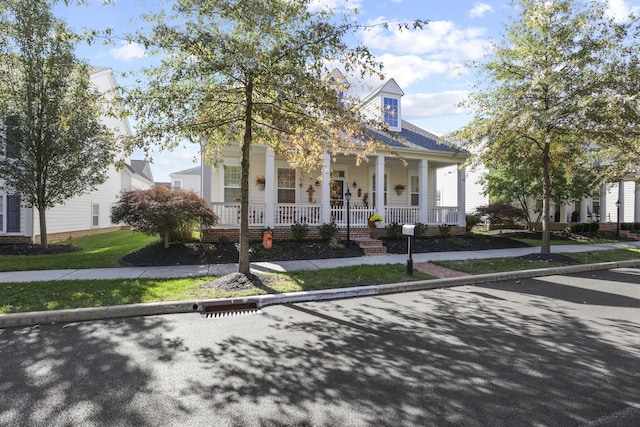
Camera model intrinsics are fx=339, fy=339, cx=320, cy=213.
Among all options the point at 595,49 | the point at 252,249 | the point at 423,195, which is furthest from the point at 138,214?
the point at 595,49

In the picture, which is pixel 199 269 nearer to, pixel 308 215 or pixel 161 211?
pixel 161 211

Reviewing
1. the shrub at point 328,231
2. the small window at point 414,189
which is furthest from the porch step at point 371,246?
the small window at point 414,189

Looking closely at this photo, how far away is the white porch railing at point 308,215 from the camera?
11.8 m

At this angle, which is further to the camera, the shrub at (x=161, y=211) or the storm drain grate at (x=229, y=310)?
the shrub at (x=161, y=211)

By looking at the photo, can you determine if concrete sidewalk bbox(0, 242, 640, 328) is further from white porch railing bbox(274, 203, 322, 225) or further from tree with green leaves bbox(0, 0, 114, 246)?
tree with green leaves bbox(0, 0, 114, 246)

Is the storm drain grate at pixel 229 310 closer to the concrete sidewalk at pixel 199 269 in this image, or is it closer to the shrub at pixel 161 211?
the concrete sidewalk at pixel 199 269

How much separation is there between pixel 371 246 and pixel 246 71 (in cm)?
721

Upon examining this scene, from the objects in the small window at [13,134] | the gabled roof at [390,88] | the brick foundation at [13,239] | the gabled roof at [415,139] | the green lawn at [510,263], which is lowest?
the green lawn at [510,263]

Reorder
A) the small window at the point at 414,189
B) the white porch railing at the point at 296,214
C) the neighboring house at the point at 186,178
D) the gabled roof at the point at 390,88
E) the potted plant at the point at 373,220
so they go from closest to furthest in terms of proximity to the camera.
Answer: the white porch railing at the point at 296,214
the potted plant at the point at 373,220
the gabled roof at the point at 390,88
the small window at the point at 414,189
the neighboring house at the point at 186,178

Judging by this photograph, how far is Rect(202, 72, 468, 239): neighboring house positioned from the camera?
39.7ft

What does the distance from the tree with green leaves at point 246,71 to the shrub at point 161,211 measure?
7.85ft

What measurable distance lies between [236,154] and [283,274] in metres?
7.23

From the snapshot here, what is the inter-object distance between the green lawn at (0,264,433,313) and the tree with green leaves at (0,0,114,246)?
596 cm

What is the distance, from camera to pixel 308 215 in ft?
41.5
